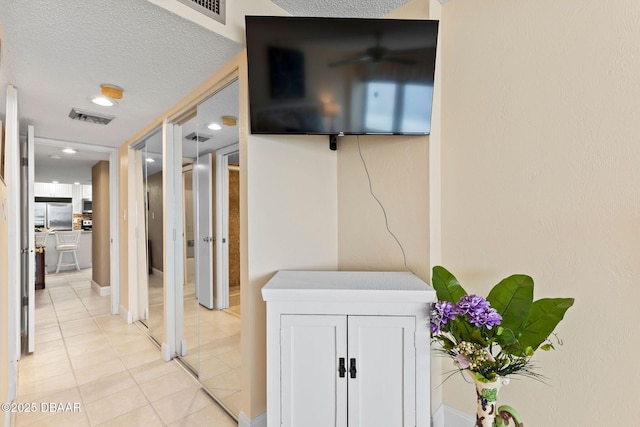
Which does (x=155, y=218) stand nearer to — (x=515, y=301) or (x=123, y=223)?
(x=123, y=223)

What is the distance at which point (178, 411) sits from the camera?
1.79 meters

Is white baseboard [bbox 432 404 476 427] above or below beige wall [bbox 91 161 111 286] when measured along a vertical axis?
below

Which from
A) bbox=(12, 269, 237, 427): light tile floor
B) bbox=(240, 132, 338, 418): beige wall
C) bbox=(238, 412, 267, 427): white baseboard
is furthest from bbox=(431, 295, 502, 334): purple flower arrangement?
bbox=(12, 269, 237, 427): light tile floor

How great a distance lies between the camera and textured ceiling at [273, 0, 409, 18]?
1520 millimetres

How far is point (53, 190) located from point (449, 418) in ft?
39.8

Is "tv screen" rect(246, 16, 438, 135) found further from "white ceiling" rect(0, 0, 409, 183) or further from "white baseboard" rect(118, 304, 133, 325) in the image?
"white baseboard" rect(118, 304, 133, 325)

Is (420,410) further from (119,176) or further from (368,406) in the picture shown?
(119,176)

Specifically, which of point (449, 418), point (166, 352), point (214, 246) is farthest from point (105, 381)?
point (449, 418)

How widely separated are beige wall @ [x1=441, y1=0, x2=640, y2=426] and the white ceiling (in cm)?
64

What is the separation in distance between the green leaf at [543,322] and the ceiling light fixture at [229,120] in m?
1.73

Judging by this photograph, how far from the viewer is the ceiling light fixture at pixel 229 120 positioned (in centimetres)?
169

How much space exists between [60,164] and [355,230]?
548cm

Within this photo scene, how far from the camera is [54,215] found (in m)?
8.58

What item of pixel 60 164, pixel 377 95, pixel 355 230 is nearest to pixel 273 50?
pixel 377 95
